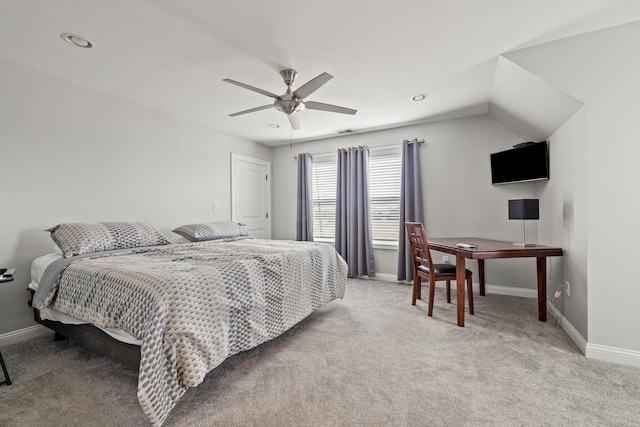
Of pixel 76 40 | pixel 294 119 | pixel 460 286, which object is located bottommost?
pixel 460 286

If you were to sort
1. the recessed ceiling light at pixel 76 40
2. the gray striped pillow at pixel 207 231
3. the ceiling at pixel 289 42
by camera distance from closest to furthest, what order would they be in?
the ceiling at pixel 289 42 → the recessed ceiling light at pixel 76 40 → the gray striped pillow at pixel 207 231

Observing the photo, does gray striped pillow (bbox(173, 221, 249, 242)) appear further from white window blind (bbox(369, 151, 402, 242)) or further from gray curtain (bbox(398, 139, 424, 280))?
gray curtain (bbox(398, 139, 424, 280))

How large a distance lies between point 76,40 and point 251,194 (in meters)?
3.13

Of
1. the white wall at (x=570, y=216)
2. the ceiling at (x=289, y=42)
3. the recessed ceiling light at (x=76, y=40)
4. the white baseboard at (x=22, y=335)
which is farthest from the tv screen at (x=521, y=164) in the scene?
the white baseboard at (x=22, y=335)

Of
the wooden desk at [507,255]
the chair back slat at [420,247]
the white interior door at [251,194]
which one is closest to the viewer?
the wooden desk at [507,255]

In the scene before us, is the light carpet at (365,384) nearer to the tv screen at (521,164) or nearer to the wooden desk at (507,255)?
the wooden desk at (507,255)

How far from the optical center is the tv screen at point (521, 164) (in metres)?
3.16

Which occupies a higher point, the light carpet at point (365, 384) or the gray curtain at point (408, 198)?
the gray curtain at point (408, 198)

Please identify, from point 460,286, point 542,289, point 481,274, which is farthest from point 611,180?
point 481,274

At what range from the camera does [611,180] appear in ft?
6.75

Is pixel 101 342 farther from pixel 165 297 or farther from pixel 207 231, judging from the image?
pixel 207 231

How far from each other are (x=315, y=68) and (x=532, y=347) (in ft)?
9.75

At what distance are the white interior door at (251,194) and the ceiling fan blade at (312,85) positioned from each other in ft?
8.24

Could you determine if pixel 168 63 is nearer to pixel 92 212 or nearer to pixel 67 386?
pixel 92 212
